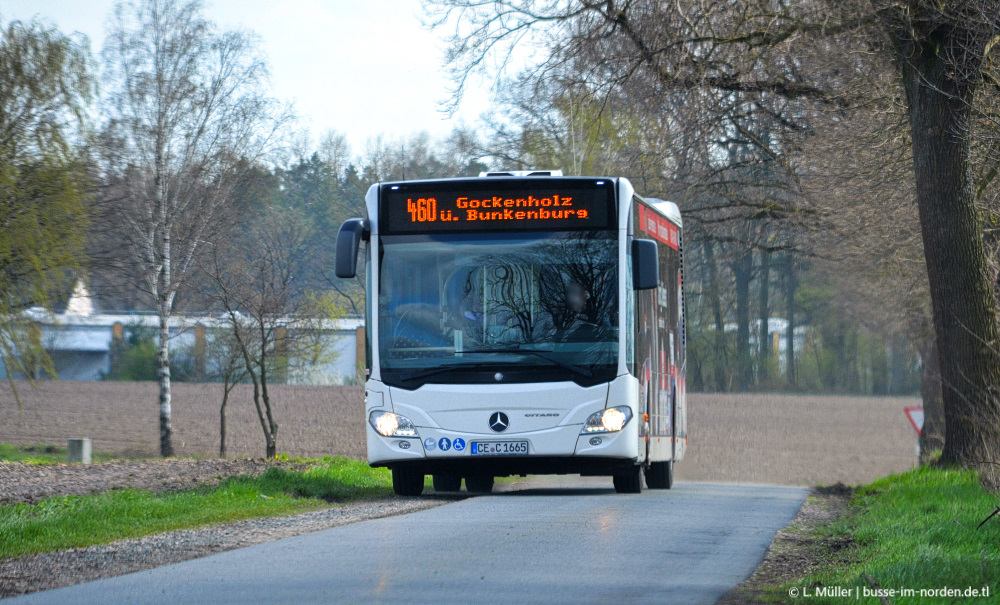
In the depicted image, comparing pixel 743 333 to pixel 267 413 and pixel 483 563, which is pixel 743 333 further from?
pixel 483 563

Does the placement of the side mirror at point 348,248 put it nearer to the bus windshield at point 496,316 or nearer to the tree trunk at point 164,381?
the bus windshield at point 496,316

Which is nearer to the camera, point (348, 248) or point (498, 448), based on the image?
point (348, 248)

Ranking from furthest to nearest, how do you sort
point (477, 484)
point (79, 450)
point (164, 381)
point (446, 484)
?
point (164, 381) → point (79, 450) → point (477, 484) → point (446, 484)

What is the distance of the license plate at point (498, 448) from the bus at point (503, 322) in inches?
0.5

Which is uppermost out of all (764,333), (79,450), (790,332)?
(790,332)

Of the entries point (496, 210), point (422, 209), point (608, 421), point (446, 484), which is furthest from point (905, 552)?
point (446, 484)

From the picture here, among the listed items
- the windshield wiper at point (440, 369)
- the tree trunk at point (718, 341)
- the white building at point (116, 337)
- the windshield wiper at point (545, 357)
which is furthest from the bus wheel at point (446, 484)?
the tree trunk at point (718, 341)

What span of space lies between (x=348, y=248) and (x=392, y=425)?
1.89m

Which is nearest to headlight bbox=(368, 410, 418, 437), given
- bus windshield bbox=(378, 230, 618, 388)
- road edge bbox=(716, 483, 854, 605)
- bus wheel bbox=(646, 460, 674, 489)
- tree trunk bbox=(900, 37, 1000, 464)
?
bus windshield bbox=(378, 230, 618, 388)

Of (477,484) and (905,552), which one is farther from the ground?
(905,552)

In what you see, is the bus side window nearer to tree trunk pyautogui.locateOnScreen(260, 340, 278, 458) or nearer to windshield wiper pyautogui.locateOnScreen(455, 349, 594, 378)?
windshield wiper pyautogui.locateOnScreen(455, 349, 594, 378)

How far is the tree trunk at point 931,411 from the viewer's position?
27.5 metres

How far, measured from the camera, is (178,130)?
30.4m

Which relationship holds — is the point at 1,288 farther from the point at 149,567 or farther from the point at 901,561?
the point at 901,561
